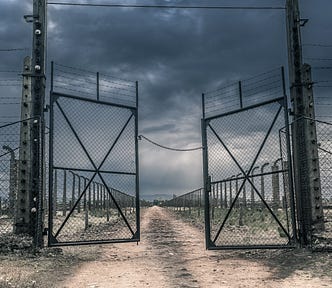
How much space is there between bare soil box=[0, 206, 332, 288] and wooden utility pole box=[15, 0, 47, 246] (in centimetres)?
81

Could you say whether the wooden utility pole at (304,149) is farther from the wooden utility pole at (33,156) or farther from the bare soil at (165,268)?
the wooden utility pole at (33,156)

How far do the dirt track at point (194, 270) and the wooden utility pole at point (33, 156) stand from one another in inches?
73.0

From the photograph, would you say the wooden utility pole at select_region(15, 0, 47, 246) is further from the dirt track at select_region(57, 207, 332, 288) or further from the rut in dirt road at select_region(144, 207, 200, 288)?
the rut in dirt road at select_region(144, 207, 200, 288)

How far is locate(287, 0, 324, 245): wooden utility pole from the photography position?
1038cm

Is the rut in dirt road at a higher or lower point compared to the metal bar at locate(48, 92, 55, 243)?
lower

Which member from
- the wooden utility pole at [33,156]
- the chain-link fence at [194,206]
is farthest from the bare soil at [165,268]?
the chain-link fence at [194,206]

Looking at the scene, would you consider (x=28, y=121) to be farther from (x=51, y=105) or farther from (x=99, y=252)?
(x=99, y=252)

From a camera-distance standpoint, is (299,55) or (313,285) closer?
(313,285)

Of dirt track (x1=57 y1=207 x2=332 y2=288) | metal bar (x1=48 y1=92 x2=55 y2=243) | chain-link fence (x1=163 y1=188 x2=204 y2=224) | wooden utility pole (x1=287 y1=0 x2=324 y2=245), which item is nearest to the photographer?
dirt track (x1=57 y1=207 x2=332 y2=288)

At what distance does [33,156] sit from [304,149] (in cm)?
631

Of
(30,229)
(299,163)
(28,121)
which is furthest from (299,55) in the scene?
(30,229)

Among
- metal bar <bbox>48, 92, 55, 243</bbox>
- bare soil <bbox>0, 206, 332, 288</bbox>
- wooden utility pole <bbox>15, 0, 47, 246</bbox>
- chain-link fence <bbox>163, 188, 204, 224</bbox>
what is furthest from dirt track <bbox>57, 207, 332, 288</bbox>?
chain-link fence <bbox>163, 188, 204, 224</bbox>

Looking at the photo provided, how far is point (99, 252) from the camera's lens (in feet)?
37.1

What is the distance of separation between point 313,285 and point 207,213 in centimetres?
409
